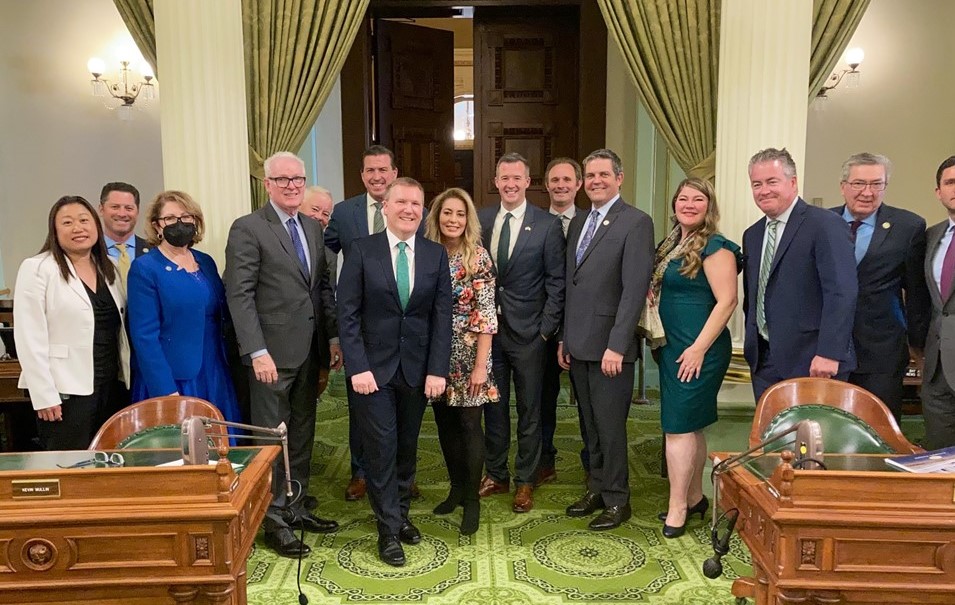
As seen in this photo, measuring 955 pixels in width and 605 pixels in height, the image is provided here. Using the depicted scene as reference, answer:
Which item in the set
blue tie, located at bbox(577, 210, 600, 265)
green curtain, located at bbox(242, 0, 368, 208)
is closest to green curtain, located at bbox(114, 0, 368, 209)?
green curtain, located at bbox(242, 0, 368, 208)

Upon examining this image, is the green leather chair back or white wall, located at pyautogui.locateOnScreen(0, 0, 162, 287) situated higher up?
white wall, located at pyautogui.locateOnScreen(0, 0, 162, 287)

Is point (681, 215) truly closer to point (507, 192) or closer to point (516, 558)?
point (507, 192)

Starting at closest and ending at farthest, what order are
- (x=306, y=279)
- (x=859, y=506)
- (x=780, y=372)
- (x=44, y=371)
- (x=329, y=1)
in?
(x=859, y=506), (x=44, y=371), (x=780, y=372), (x=306, y=279), (x=329, y=1)

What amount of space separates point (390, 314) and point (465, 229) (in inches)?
20.7

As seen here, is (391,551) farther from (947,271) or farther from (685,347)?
(947,271)

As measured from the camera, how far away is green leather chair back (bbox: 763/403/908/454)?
2.32 m

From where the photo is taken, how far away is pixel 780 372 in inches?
119

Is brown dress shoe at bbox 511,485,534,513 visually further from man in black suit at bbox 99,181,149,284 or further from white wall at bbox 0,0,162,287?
white wall at bbox 0,0,162,287

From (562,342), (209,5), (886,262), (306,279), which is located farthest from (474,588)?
(209,5)

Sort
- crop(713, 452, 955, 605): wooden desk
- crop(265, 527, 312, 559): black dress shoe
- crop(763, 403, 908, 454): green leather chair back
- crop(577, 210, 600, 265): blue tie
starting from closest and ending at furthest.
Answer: crop(713, 452, 955, 605): wooden desk, crop(763, 403, 908, 454): green leather chair back, crop(265, 527, 312, 559): black dress shoe, crop(577, 210, 600, 265): blue tie

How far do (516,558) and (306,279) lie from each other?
4.97ft

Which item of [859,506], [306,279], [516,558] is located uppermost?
[306,279]

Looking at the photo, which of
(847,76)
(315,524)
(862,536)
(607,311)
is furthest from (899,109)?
(315,524)

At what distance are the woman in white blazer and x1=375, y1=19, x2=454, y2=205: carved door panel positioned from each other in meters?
4.23
